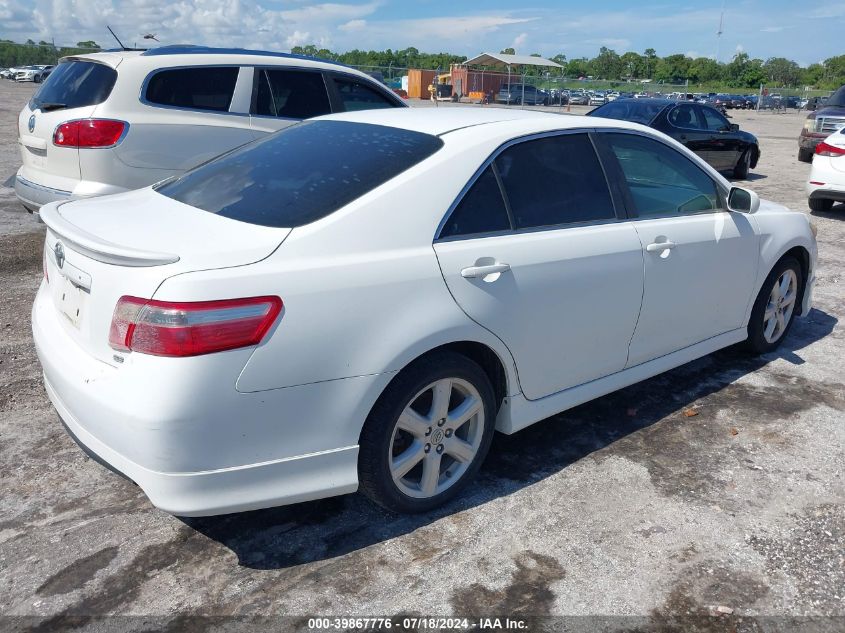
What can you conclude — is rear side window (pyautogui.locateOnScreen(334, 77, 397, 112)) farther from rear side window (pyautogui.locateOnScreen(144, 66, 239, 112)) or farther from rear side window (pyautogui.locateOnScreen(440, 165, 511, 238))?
rear side window (pyautogui.locateOnScreen(440, 165, 511, 238))

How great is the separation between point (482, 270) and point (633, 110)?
404 inches

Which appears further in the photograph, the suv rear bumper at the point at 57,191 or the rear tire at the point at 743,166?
the rear tire at the point at 743,166

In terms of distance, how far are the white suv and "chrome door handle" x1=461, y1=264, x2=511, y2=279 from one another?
132 inches

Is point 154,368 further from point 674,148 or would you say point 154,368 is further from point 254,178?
point 674,148

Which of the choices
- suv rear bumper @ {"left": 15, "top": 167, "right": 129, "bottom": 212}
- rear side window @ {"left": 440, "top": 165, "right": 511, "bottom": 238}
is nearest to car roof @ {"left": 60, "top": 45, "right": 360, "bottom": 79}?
suv rear bumper @ {"left": 15, "top": 167, "right": 129, "bottom": 212}

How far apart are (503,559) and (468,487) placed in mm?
542

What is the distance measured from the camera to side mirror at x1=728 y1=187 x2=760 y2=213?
14.4 feet

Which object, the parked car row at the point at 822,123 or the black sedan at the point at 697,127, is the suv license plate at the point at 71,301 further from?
the parked car row at the point at 822,123

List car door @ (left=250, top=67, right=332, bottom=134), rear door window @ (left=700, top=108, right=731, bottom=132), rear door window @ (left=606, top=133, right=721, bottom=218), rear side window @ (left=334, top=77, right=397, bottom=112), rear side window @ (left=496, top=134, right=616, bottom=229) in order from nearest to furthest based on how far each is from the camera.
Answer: rear side window @ (left=496, top=134, right=616, bottom=229), rear door window @ (left=606, top=133, right=721, bottom=218), car door @ (left=250, top=67, right=332, bottom=134), rear side window @ (left=334, top=77, right=397, bottom=112), rear door window @ (left=700, top=108, right=731, bottom=132)

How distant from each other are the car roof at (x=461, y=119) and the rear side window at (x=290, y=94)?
3.44 m

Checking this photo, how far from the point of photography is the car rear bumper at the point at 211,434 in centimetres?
245

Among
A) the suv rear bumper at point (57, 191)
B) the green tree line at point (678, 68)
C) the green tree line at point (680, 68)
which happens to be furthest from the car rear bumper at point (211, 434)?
the green tree line at point (680, 68)

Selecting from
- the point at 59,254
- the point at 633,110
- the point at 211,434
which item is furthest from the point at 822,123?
the point at 211,434

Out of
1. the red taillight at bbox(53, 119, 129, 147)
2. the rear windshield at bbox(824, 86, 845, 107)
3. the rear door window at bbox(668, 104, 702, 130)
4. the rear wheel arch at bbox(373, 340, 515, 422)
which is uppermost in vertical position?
the rear windshield at bbox(824, 86, 845, 107)
